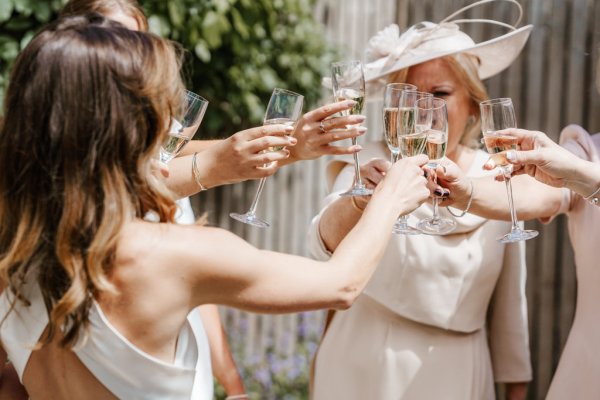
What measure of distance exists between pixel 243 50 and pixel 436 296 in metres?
2.56

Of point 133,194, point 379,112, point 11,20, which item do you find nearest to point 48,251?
point 133,194

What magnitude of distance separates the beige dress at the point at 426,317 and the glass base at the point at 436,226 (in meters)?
0.43

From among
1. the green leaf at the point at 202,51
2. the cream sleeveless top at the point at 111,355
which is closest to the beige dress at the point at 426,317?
the cream sleeveless top at the point at 111,355

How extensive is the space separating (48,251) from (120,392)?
0.36 meters

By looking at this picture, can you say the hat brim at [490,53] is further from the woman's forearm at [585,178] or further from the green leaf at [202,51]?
the green leaf at [202,51]

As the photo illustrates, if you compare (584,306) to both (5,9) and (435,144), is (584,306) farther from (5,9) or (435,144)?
(5,9)

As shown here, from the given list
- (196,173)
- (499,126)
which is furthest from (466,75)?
(196,173)

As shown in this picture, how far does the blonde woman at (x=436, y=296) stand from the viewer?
320 cm

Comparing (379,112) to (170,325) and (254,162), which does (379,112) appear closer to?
(254,162)

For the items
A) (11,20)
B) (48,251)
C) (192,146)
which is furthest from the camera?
(11,20)

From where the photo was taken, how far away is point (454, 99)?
331 cm

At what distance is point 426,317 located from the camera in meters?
3.19

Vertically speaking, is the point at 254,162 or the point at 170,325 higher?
the point at 254,162

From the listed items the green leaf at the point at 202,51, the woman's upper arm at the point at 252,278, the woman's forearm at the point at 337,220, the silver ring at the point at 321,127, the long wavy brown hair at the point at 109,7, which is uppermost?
the long wavy brown hair at the point at 109,7
